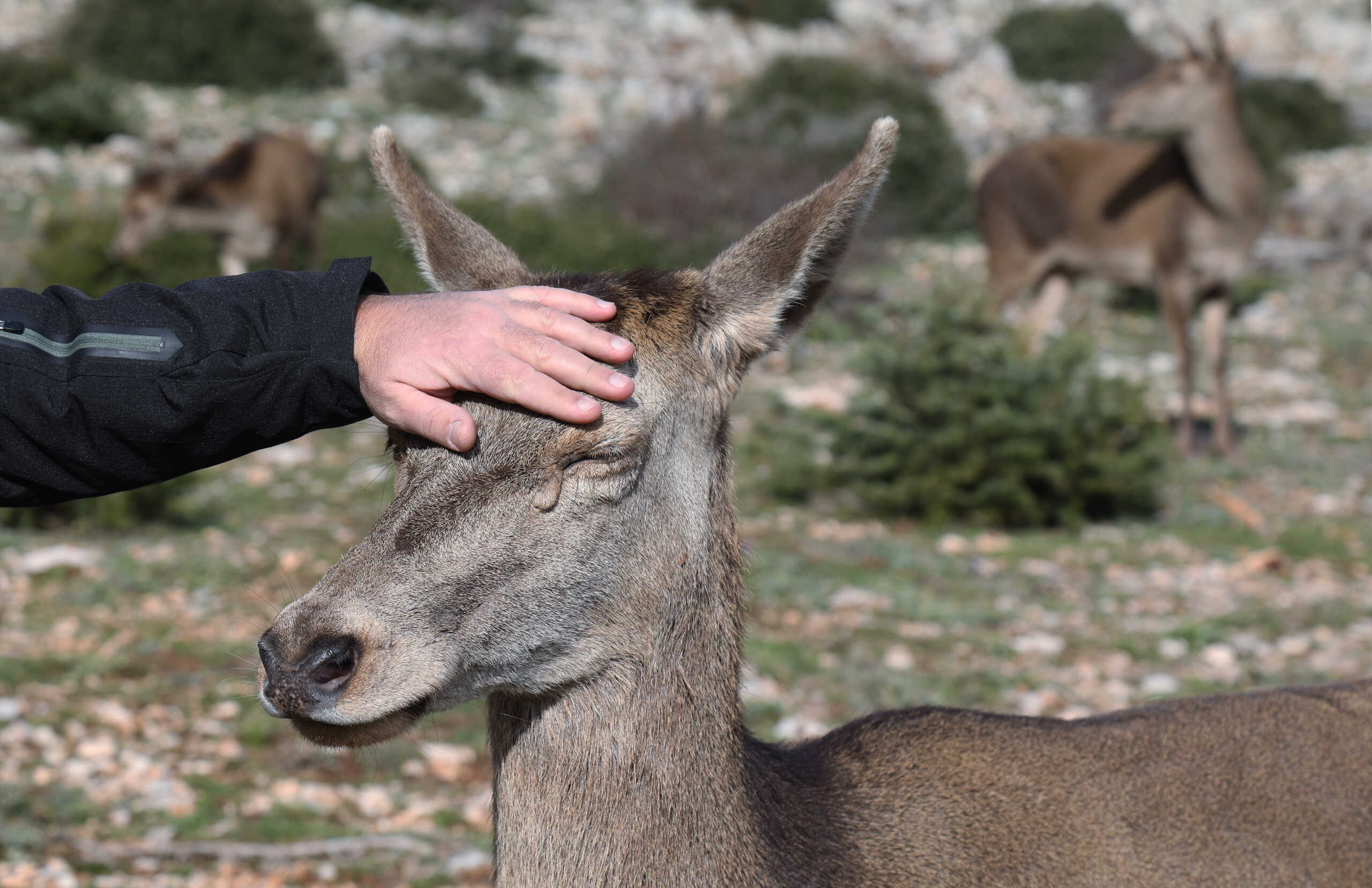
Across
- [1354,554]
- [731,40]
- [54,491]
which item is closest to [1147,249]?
[1354,554]

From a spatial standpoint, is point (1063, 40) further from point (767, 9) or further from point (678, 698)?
point (678, 698)

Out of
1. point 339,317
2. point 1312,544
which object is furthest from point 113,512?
point 1312,544

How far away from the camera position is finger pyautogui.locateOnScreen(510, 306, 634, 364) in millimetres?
2301

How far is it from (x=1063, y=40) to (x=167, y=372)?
41097 millimetres

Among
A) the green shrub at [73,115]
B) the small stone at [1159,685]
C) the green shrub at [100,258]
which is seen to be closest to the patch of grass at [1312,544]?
the small stone at [1159,685]

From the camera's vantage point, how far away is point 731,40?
125 feet

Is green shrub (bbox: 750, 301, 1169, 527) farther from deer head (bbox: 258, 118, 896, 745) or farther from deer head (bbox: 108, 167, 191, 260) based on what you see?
deer head (bbox: 108, 167, 191, 260)

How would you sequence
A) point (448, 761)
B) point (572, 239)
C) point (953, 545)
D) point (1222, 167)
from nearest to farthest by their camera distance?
1. point (448, 761)
2. point (953, 545)
3. point (1222, 167)
4. point (572, 239)

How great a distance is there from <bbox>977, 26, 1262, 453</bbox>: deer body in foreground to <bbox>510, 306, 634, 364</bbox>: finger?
9.39 meters

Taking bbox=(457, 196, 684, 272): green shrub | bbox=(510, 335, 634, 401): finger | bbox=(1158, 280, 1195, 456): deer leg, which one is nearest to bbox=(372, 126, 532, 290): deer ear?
bbox=(510, 335, 634, 401): finger

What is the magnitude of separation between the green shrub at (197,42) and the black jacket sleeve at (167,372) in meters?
29.0

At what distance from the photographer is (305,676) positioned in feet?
7.09

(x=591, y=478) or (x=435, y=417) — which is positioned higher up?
(x=435, y=417)

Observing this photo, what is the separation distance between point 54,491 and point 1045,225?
1245 cm
